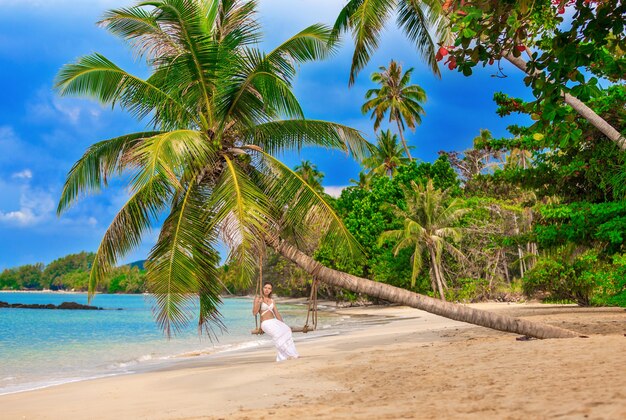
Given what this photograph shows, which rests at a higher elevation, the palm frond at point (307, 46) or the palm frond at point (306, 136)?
the palm frond at point (307, 46)

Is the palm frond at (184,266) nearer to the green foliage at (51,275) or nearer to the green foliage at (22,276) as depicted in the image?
the green foliage at (51,275)

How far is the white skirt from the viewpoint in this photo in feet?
30.1

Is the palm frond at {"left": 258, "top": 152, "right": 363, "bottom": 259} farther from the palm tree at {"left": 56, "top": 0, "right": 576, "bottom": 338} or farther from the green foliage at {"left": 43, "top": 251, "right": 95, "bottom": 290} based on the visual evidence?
the green foliage at {"left": 43, "top": 251, "right": 95, "bottom": 290}

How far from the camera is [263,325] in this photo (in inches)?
361

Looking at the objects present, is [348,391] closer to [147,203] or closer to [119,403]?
[119,403]

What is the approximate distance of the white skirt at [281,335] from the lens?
30.1 ft

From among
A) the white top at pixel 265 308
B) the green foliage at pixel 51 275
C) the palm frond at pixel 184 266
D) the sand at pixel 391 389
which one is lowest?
the sand at pixel 391 389

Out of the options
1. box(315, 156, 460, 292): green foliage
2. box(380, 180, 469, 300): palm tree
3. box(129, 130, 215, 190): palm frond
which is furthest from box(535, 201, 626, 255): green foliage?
box(315, 156, 460, 292): green foliage

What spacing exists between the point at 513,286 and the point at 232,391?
2882 centimetres

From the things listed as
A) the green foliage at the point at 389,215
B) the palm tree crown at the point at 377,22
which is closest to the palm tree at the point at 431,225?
the green foliage at the point at 389,215

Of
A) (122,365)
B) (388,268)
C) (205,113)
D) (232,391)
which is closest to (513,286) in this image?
(388,268)

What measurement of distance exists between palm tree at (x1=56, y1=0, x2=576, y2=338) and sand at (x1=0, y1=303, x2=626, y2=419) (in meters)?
1.35

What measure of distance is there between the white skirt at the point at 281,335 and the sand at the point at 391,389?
0.87 ft

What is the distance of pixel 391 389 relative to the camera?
5918mm
